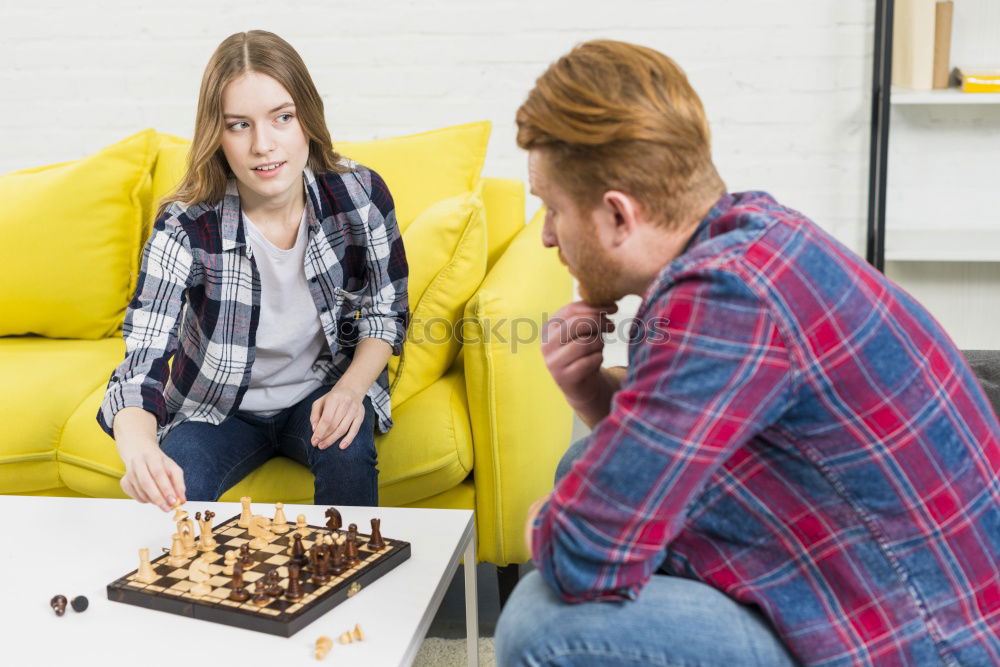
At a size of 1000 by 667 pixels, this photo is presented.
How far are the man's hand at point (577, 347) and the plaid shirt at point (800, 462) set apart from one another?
0.61 feet

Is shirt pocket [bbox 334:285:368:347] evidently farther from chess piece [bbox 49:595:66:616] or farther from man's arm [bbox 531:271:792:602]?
man's arm [bbox 531:271:792:602]

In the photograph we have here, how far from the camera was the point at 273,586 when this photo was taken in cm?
119

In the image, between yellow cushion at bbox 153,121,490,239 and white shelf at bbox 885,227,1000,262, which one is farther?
white shelf at bbox 885,227,1000,262

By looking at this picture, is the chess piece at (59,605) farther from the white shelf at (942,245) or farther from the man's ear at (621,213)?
the white shelf at (942,245)

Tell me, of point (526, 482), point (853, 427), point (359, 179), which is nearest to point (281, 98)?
point (359, 179)

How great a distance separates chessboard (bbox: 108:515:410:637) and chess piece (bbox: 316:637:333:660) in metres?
0.05

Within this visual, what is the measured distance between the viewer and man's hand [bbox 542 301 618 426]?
3.89 feet

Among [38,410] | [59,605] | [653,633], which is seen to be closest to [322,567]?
[59,605]

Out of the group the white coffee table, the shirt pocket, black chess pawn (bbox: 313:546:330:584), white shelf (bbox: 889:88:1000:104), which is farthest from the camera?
white shelf (bbox: 889:88:1000:104)

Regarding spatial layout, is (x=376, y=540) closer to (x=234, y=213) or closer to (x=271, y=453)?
(x=271, y=453)

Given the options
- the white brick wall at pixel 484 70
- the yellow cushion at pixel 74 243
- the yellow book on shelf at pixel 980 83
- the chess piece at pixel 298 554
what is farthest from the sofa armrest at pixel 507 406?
the yellow book on shelf at pixel 980 83

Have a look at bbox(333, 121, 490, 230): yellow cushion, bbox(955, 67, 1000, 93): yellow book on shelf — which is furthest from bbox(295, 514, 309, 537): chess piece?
bbox(955, 67, 1000, 93): yellow book on shelf

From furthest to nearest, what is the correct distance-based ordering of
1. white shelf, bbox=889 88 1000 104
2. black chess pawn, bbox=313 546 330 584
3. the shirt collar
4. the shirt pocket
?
white shelf, bbox=889 88 1000 104
the shirt pocket
the shirt collar
black chess pawn, bbox=313 546 330 584

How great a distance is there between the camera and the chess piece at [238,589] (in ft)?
3.86
